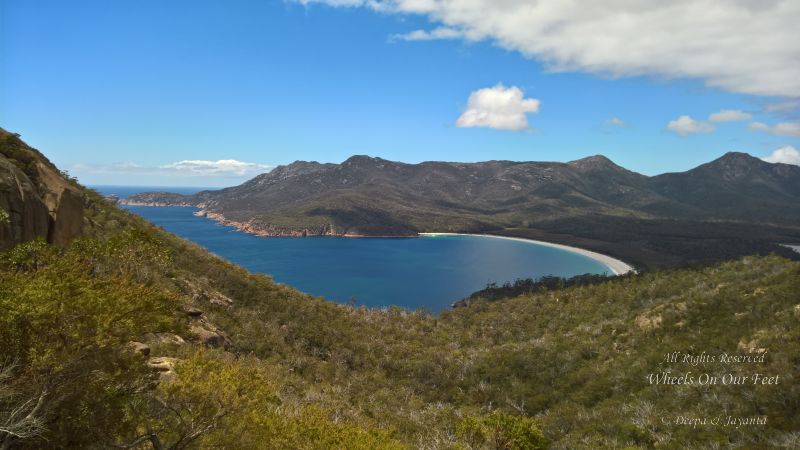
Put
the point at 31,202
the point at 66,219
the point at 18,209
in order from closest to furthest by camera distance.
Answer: the point at 18,209, the point at 31,202, the point at 66,219

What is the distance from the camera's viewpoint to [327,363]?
144ft

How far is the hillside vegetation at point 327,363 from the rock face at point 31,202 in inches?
80.1

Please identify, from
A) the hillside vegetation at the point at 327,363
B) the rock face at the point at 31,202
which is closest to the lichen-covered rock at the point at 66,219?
the rock face at the point at 31,202

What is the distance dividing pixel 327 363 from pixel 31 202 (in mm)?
29181

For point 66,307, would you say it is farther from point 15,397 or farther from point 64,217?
point 64,217

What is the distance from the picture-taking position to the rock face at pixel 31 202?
26.2m

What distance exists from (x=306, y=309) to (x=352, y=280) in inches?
4806

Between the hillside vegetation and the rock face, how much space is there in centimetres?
203

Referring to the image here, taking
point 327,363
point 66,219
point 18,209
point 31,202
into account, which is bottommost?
point 327,363

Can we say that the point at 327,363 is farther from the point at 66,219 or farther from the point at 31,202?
the point at 31,202

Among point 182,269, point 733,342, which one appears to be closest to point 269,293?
point 182,269

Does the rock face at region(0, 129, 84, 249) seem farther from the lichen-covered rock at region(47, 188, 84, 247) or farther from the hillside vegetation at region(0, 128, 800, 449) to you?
the hillside vegetation at region(0, 128, 800, 449)

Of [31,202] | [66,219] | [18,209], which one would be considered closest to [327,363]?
[66,219]

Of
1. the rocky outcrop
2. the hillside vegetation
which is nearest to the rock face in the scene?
the rocky outcrop
